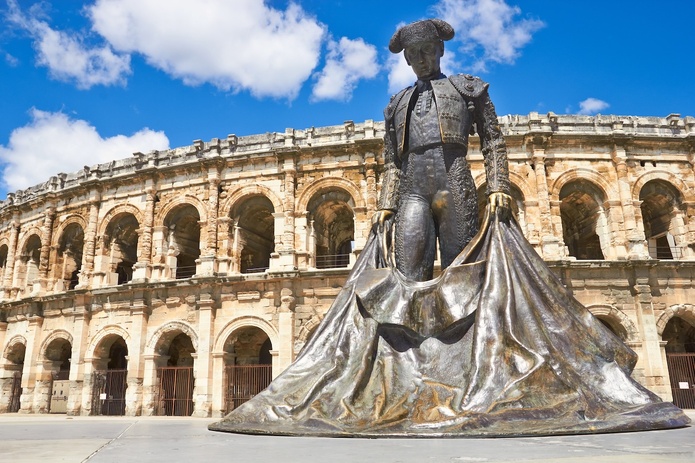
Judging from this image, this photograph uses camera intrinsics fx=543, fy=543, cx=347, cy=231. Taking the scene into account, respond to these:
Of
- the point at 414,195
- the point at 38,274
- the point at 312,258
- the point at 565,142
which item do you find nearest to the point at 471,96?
the point at 414,195

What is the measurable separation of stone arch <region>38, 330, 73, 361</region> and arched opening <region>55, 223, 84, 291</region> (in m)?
1.78

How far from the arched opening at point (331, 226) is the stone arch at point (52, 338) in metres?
8.48

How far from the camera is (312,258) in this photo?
52.8 feet

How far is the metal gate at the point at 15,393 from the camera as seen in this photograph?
61.4 ft

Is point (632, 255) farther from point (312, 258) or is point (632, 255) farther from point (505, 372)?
point (505, 372)

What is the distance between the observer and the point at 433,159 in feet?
14.0

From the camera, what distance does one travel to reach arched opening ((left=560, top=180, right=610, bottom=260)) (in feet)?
52.9

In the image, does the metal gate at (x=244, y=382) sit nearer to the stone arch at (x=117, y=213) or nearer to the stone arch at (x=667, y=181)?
the stone arch at (x=117, y=213)

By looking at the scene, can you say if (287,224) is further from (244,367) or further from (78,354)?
(78,354)

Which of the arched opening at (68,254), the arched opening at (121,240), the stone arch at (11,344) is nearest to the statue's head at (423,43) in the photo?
the arched opening at (121,240)

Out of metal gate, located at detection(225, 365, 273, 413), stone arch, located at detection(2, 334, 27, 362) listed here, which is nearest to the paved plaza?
metal gate, located at detection(225, 365, 273, 413)

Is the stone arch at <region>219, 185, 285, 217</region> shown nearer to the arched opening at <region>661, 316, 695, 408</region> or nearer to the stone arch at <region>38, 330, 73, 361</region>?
the stone arch at <region>38, 330, 73, 361</region>

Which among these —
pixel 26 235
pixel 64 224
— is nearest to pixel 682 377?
pixel 64 224

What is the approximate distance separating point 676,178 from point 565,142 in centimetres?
345
